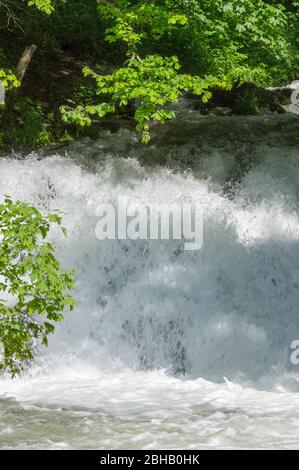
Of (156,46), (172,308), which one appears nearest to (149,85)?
(172,308)

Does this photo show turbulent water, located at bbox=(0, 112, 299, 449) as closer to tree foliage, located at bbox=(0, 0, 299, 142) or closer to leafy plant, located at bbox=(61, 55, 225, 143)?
tree foliage, located at bbox=(0, 0, 299, 142)

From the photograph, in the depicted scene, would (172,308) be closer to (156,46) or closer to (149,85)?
(149,85)

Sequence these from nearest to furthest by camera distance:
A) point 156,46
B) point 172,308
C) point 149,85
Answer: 1. point 172,308
2. point 149,85
3. point 156,46

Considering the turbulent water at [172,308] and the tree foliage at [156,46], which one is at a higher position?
the tree foliage at [156,46]

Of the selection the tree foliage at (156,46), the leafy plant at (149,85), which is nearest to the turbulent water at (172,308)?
the tree foliage at (156,46)

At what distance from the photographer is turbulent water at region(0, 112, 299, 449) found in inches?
260

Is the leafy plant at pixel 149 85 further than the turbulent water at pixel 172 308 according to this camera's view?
Yes

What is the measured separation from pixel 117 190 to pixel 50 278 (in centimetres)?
542

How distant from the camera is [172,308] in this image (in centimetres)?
920

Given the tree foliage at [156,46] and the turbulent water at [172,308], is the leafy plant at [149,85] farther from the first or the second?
the turbulent water at [172,308]

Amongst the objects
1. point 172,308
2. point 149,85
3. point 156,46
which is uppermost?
point 156,46

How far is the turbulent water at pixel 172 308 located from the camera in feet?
21.6

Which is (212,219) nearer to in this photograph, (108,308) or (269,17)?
(108,308)

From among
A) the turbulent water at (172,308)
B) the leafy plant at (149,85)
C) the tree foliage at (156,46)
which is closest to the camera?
the turbulent water at (172,308)
